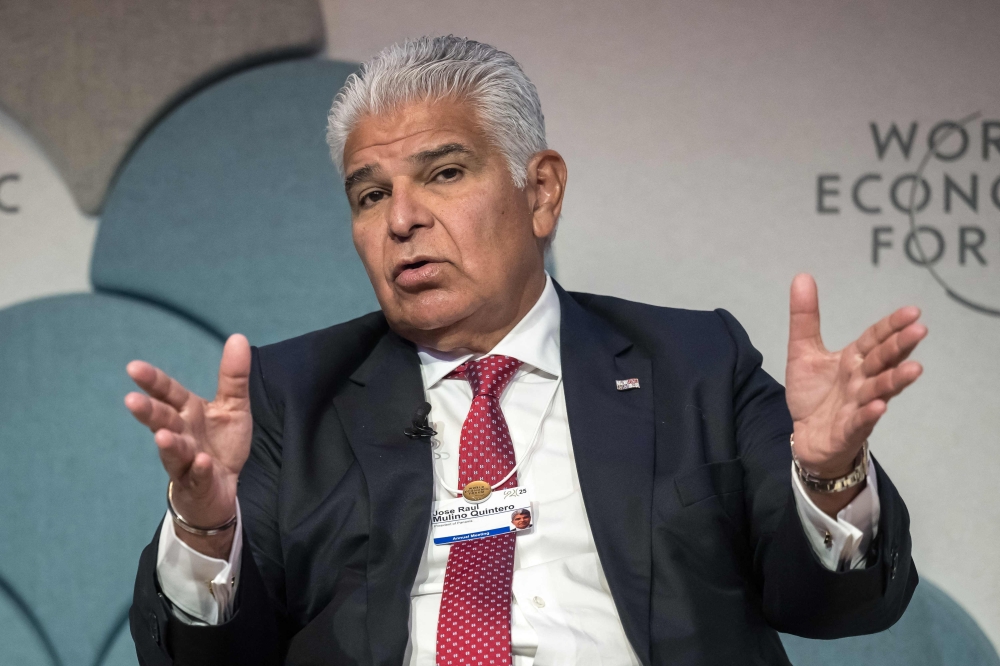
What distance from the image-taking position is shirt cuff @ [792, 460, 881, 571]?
4.60 ft

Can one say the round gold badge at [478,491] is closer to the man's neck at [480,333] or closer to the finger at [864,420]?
the man's neck at [480,333]

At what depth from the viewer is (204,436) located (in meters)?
1.37

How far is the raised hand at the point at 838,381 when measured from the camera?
1.21m

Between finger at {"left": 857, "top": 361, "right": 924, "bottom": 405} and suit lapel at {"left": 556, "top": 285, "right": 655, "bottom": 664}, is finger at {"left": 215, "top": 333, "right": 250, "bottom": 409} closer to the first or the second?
suit lapel at {"left": 556, "top": 285, "right": 655, "bottom": 664}

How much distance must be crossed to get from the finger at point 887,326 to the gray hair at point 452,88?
878mm

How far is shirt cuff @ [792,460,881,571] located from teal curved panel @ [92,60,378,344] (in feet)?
4.71

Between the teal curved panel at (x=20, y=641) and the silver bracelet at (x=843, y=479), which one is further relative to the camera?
the teal curved panel at (x=20, y=641)

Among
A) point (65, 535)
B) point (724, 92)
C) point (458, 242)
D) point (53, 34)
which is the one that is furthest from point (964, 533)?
point (53, 34)

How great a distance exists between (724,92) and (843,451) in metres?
1.56

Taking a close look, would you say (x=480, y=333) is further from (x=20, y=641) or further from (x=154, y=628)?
(x=20, y=641)

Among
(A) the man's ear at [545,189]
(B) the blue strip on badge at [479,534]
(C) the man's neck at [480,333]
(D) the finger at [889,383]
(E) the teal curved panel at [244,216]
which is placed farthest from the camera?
(E) the teal curved panel at [244,216]


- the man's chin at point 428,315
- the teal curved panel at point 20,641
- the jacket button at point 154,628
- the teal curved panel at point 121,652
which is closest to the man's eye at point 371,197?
the man's chin at point 428,315

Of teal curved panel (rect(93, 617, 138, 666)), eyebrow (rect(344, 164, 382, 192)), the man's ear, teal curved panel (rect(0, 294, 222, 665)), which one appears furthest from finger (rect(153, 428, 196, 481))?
teal curved panel (rect(93, 617, 138, 666))

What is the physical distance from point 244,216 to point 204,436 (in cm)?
134
